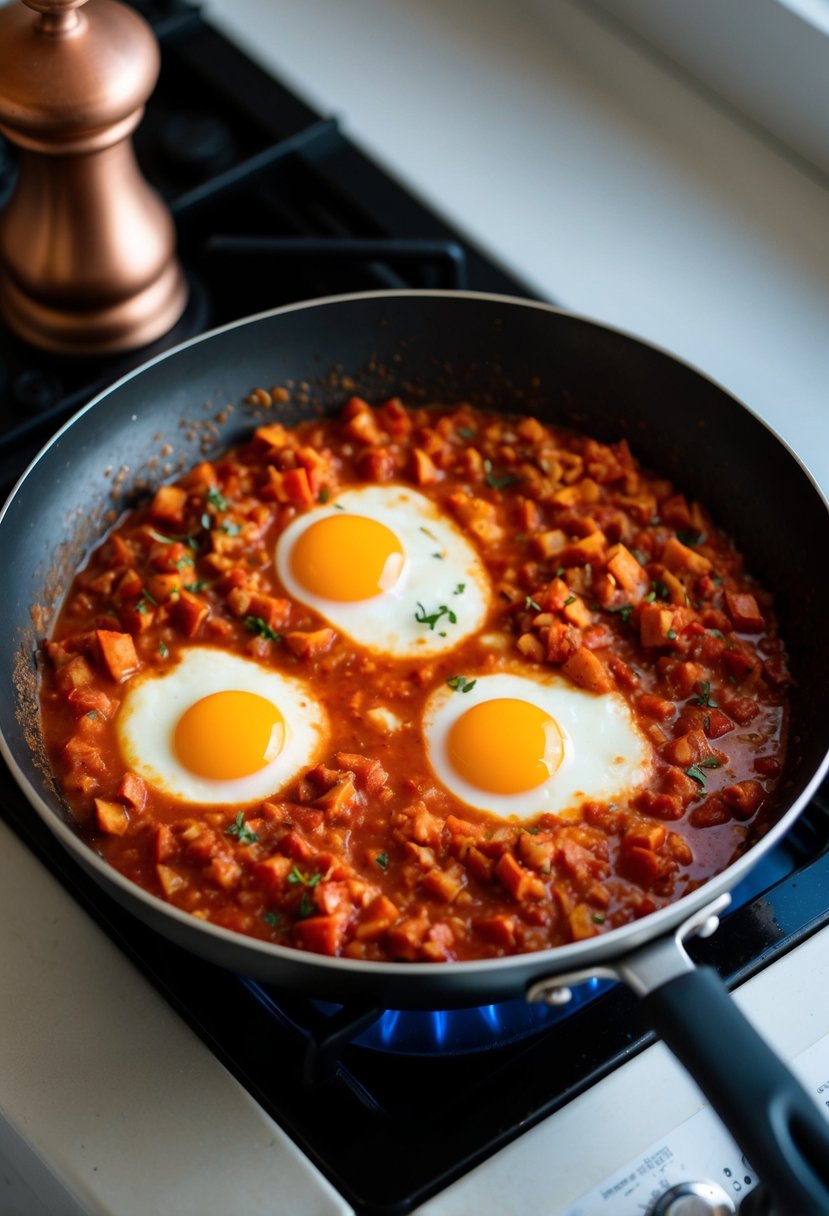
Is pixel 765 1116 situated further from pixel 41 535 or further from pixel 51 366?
pixel 51 366

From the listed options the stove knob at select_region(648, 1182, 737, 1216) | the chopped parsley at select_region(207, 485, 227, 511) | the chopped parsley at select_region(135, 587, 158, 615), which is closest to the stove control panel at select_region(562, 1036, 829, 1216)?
the stove knob at select_region(648, 1182, 737, 1216)

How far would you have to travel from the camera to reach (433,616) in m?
2.60

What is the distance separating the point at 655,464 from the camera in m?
2.84

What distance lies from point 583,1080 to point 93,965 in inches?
31.3

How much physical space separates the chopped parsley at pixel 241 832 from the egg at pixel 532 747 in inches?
14.3

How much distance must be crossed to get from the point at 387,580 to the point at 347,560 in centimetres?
9

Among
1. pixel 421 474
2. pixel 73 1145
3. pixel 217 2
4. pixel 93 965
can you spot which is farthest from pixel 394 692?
pixel 217 2

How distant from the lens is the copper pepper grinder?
249cm

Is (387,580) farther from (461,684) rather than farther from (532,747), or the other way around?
(532,747)

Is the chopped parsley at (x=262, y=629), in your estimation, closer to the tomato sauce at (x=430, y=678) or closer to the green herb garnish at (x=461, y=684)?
the tomato sauce at (x=430, y=678)

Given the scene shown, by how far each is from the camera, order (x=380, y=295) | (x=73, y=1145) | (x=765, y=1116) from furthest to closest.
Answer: (x=380, y=295)
(x=73, y=1145)
(x=765, y=1116)

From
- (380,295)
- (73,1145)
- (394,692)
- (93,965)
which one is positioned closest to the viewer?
(73,1145)

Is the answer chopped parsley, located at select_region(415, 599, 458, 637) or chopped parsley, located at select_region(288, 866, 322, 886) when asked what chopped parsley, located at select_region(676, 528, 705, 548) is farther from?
chopped parsley, located at select_region(288, 866, 322, 886)

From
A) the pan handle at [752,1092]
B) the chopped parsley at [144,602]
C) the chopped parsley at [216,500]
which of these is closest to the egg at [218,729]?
the chopped parsley at [144,602]
